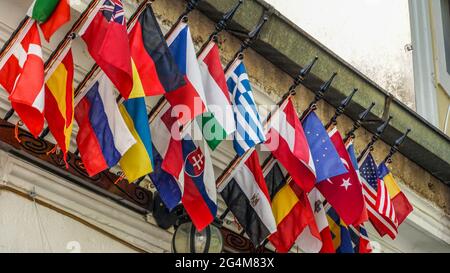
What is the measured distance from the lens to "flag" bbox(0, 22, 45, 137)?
7344mm

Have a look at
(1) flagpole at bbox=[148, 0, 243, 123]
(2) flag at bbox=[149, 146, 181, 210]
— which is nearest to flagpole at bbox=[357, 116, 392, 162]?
(1) flagpole at bbox=[148, 0, 243, 123]

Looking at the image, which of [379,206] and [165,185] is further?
[379,206]

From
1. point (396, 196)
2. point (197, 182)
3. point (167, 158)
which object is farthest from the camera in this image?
point (396, 196)

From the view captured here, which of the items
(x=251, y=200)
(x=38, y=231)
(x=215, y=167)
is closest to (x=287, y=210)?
(x=251, y=200)

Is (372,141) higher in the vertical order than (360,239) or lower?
higher

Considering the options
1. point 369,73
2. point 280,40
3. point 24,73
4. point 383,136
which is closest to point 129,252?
point 24,73

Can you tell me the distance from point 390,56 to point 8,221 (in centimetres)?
541

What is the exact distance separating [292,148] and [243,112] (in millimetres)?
561

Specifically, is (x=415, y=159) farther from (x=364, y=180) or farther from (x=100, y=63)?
(x=100, y=63)

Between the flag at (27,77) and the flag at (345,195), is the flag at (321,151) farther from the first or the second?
the flag at (27,77)

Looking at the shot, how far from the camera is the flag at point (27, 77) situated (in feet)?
24.1

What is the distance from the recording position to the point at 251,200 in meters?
8.77

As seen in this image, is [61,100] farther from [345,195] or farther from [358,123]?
[358,123]

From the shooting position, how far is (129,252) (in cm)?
850
